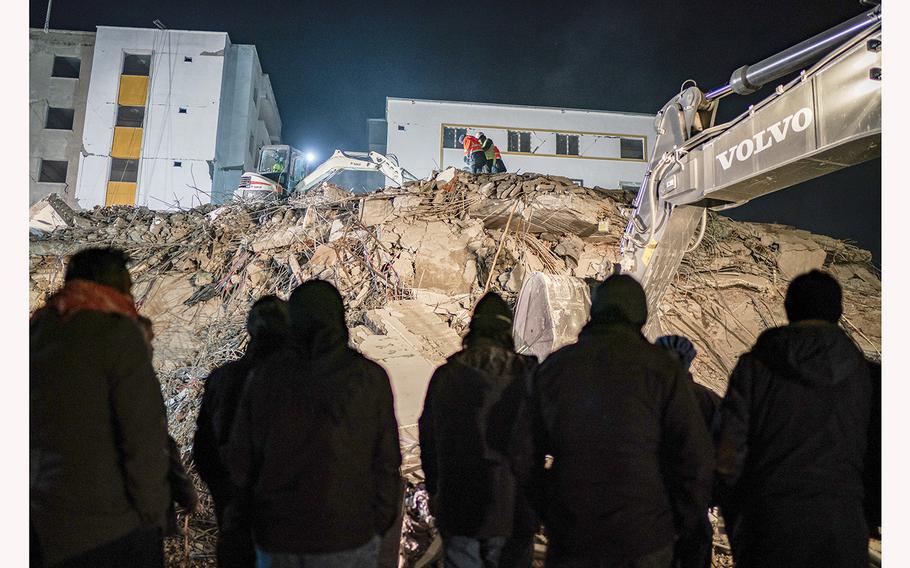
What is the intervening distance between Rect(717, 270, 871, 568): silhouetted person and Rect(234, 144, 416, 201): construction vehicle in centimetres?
1054

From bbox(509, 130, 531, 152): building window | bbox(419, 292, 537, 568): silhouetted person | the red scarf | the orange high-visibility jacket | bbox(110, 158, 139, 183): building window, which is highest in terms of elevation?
bbox(509, 130, 531, 152): building window

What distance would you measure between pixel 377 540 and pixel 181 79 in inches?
1016

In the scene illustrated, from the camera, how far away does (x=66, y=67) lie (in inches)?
968

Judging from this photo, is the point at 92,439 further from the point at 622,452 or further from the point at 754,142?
the point at 754,142

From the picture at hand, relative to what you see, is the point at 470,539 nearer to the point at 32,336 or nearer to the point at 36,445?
the point at 36,445

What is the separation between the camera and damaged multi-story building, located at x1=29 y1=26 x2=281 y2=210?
73.9ft

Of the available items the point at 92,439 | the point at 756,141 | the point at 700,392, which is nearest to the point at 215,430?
the point at 92,439

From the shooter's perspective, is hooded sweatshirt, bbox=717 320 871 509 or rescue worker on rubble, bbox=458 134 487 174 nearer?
hooded sweatshirt, bbox=717 320 871 509

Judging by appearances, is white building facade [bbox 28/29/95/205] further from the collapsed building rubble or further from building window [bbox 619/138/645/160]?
building window [bbox 619/138/645/160]

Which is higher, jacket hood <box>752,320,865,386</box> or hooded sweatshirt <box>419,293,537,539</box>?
jacket hood <box>752,320,865,386</box>

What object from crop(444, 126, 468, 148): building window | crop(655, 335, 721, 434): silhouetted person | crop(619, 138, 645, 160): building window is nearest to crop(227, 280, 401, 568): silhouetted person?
crop(655, 335, 721, 434): silhouetted person

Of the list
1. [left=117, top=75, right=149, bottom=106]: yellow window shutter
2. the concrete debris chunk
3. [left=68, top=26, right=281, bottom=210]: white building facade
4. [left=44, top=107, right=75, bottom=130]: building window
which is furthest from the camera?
[left=44, top=107, right=75, bottom=130]: building window

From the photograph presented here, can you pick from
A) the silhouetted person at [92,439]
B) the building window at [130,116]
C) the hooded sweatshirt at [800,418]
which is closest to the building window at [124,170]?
the building window at [130,116]

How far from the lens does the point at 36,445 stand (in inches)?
69.2
